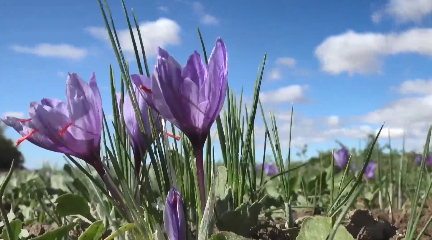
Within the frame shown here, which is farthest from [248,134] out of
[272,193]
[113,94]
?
→ [272,193]

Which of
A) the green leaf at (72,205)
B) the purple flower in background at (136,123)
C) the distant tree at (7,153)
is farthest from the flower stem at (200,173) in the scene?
the distant tree at (7,153)

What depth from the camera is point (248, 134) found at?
117cm

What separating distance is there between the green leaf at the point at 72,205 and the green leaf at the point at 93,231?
38 centimetres

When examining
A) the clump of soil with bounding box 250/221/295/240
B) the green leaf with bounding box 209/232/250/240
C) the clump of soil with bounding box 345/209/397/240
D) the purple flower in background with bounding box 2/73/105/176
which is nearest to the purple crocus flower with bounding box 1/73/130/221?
the purple flower in background with bounding box 2/73/105/176

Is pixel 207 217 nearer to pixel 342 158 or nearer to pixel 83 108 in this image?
pixel 83 108

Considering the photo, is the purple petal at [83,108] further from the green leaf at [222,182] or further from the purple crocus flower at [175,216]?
the green leaf at [222,182]

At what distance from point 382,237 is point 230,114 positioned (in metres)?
0.46

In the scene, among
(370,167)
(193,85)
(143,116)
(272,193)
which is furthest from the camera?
(370,167)

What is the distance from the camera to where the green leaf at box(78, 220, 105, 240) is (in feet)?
3.04

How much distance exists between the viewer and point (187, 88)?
83 cm

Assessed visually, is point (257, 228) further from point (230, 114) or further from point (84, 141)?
point (84, 141)

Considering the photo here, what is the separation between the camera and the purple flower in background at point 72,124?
0.87m

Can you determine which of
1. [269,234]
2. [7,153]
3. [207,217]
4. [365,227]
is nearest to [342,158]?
[365,227]

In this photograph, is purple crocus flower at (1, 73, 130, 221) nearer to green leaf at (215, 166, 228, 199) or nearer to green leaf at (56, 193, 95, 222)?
green leaf at (215, 166, 228, 199)
